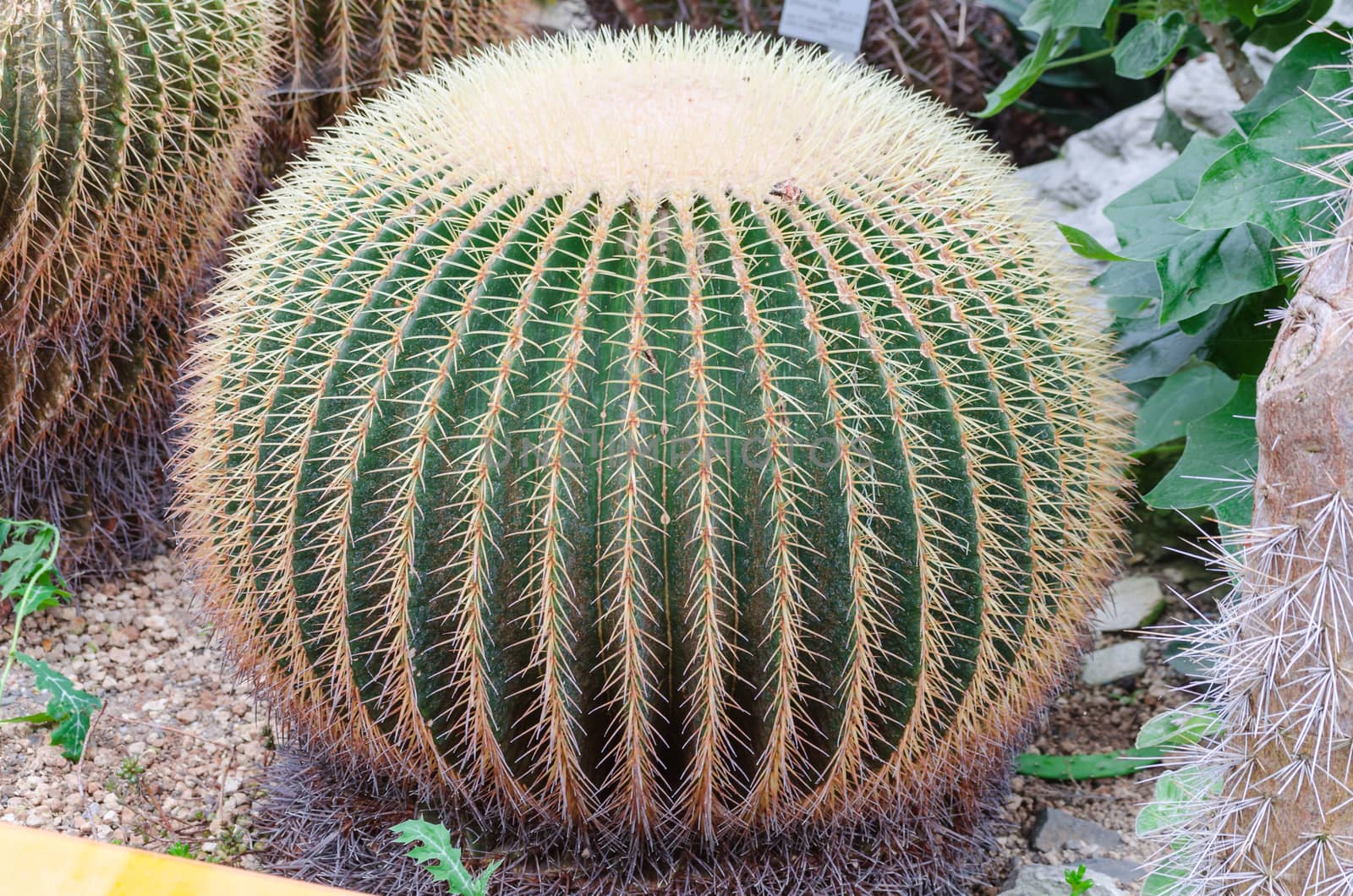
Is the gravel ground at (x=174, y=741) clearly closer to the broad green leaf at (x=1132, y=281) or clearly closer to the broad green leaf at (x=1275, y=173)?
the broad green leaf at (x=1132, y=281)

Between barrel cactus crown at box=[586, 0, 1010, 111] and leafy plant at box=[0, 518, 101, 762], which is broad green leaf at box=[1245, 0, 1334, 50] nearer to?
barrel cactus crown at box=[586, 0, 1010, 111]

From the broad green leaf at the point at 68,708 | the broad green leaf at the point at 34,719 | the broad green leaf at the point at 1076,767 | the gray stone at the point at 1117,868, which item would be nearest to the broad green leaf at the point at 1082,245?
the broad green leaf at the point at 1076,767

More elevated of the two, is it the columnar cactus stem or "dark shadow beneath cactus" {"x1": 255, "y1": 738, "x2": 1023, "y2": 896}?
the columnar cactus stem

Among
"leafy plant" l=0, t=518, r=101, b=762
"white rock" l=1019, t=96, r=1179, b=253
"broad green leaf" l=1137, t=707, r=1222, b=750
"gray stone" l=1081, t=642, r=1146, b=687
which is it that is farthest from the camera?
"white rock" l=1019, t=96, r=1179, b=253

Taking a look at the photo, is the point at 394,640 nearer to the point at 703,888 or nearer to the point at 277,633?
the point at 277,633

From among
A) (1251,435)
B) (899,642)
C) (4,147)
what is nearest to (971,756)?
(899,642)

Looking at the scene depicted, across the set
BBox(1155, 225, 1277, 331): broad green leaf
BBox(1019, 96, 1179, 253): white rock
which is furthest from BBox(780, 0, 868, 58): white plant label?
BBox(1155, 225, 1277, 331): broad green leaf
